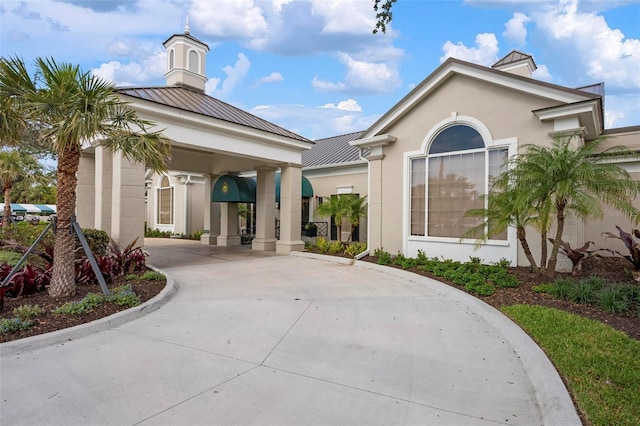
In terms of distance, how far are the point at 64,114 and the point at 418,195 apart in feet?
30.1

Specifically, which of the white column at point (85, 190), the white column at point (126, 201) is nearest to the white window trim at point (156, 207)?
the white column at point (85, 190)

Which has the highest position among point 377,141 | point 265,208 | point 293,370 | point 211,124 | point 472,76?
point 472,76

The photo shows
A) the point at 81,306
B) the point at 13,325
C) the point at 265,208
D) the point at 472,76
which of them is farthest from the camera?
the point at 265,208

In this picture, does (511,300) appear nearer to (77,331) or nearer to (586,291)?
(586,291)

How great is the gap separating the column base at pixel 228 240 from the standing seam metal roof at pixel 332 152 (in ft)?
17.1

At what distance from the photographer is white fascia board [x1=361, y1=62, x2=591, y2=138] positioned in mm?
8922

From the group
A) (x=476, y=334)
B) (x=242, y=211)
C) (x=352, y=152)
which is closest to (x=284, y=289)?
(x=476, y=334)

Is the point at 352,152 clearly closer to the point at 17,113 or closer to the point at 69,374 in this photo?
the point at 17,113

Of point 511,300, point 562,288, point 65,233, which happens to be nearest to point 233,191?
point 65,233

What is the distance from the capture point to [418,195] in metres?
11.3

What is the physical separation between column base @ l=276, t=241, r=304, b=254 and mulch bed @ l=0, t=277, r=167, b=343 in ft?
22.6

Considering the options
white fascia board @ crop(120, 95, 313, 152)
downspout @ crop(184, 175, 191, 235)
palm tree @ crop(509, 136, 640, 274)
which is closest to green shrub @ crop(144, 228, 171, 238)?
downspout @ crop(184, 175, 191, 235)

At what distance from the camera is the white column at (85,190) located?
40.8 ft

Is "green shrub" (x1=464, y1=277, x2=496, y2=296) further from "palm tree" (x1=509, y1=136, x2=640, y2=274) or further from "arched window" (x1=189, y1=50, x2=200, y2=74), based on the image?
"arched window" (x1=189, y1=50, x2=200, y2=74)
